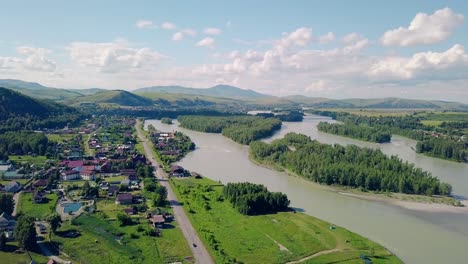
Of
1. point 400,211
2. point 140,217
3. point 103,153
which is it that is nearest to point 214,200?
point 140,217

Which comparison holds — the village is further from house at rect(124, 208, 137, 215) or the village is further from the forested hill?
the forested hill

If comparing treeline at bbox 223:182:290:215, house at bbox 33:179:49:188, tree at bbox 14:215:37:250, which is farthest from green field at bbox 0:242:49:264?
house at bbox 33:179:49:188

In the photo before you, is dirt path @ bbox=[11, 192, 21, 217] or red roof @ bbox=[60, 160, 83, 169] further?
red roof @ bbox=[60, 160, 83, 169]

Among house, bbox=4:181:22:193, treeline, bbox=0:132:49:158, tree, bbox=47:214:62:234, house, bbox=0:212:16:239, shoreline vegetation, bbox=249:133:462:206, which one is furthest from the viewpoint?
treeline, bbox=0:132:49:158

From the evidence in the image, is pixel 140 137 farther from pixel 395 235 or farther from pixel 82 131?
pixel 395 235

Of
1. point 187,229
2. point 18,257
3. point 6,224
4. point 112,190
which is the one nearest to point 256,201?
point 187,229

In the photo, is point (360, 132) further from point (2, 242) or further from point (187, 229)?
point (2, 242)
